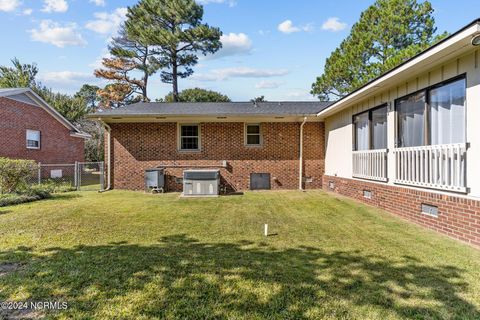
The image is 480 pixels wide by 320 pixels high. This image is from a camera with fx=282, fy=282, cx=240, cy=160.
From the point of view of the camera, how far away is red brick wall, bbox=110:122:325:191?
11.5 meters

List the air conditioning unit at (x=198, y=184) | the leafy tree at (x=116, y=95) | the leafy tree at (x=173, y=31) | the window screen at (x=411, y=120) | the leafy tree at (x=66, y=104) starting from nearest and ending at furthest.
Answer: the window screen at (x=411, y=120), the air conditioning unit at (x=198, y=184), the leafy tree at (x=173, y=31), the leafy tree at (x=116, y=95), the leafy tree at (x=66, y=104)

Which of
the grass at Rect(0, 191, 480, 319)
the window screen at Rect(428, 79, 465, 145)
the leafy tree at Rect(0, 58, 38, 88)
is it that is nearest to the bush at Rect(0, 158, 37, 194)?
the grass at Rect(0, 191, 480, 319)

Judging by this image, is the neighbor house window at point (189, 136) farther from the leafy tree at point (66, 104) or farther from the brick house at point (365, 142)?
the leafy tree at point (66, 104)

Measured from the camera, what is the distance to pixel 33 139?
15.7 metres

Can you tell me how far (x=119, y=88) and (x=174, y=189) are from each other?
1910 cm

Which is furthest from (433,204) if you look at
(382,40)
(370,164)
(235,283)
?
(382,40)

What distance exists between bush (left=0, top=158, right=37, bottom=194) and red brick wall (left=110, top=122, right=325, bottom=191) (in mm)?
2915

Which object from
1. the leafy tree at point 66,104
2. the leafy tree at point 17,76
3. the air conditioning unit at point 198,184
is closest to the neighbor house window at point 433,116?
the air conditioning unit at point 198,184

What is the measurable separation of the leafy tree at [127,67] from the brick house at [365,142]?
13958mm

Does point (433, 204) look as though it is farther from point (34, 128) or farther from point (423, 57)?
point (34, 128)

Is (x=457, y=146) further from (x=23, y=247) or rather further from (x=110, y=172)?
(x=110, y=172)

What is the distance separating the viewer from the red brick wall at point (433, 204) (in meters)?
4.47

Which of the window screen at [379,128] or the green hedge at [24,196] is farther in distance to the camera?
the green hedge at [24,196]

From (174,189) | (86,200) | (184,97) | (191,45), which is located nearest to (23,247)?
(86,200)
